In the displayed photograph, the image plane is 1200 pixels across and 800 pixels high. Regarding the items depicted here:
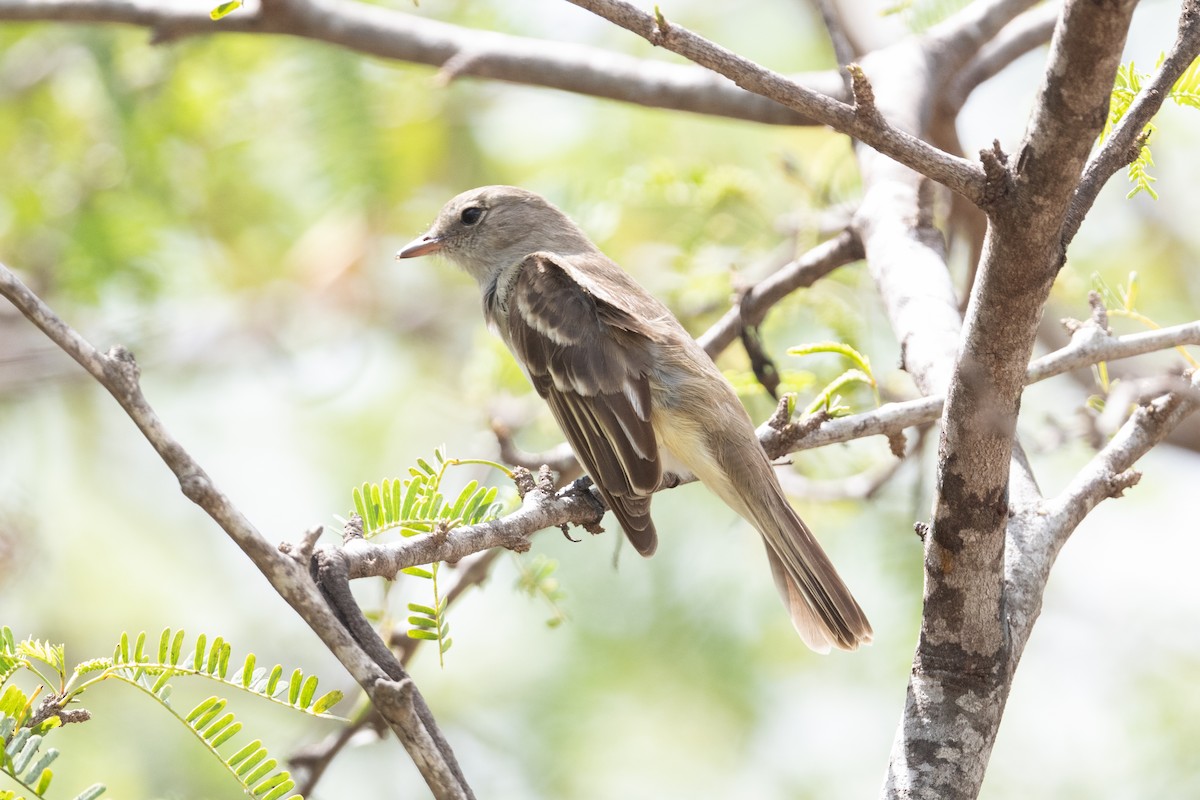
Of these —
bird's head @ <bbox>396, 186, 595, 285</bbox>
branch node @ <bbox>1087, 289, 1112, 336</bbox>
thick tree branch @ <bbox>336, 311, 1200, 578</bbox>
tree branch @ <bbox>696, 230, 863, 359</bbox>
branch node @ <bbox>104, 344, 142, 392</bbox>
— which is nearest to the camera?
branch node @ <bbox>104, 344, 142, 392</bbox>

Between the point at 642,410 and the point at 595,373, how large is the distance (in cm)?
23

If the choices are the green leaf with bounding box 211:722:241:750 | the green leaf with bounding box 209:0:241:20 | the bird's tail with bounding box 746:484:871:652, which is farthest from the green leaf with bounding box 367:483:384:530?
the bird's tail with bounding box 746:484:871:652

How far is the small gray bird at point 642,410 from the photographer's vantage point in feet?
12.2

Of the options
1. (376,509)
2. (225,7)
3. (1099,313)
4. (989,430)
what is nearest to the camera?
(225,7)

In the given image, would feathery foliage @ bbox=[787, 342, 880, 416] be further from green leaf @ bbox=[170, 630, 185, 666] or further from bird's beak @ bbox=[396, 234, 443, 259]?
bird's beak @ bbox=[396, 234, 443, 259]

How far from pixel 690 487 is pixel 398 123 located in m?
2.56

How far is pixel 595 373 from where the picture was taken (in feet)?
13.4

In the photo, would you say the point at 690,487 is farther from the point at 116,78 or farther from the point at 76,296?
the point at 116,78

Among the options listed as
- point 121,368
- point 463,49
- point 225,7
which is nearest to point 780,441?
point 225,7

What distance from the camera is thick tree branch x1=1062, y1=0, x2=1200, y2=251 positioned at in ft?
6.82

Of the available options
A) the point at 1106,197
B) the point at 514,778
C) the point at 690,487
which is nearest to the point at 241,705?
the point at 514,778

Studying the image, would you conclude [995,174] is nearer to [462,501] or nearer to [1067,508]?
[1067,508]

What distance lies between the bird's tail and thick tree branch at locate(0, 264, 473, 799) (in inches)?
82.4

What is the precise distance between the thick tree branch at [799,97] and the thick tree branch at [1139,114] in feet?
0.91
